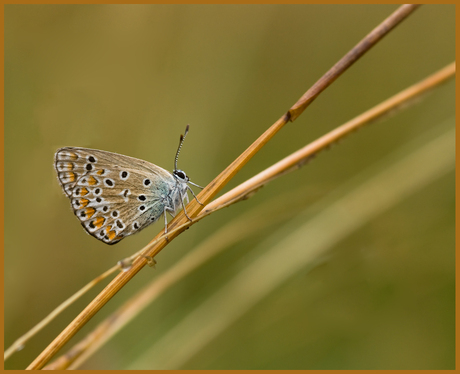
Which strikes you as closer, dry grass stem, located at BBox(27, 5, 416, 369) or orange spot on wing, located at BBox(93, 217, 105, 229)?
dry grass stem, located at BBox(27, 5, 416, 369)

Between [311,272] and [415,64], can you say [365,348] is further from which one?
[415,64]

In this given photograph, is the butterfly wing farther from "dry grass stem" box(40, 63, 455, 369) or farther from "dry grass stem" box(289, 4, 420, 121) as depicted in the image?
"dry grass stem" box(289, 4, 420, 121)

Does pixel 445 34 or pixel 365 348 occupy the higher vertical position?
pixel 445 34

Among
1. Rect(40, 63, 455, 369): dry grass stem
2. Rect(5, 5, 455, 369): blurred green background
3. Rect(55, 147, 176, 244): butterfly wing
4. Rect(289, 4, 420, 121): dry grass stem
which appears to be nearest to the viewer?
Rect(289, 4, 420, 121): dry grass stem

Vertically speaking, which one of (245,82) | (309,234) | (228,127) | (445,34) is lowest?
(309,234)

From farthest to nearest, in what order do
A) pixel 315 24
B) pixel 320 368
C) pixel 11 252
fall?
pixel 315 24, pixel 11 252, pixel 320 368

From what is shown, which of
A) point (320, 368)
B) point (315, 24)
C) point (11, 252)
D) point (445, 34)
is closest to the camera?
point (320, 368)

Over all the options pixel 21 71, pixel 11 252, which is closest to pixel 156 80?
pixel 21 71

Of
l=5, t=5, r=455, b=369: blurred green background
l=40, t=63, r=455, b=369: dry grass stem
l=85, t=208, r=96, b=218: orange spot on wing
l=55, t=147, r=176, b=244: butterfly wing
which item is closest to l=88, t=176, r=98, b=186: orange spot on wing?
l=55, t=147, r=176, b=244: butterfly wing

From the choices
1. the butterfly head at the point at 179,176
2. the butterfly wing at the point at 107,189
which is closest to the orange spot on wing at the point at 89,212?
the butterfly wing at the point at 107,189
